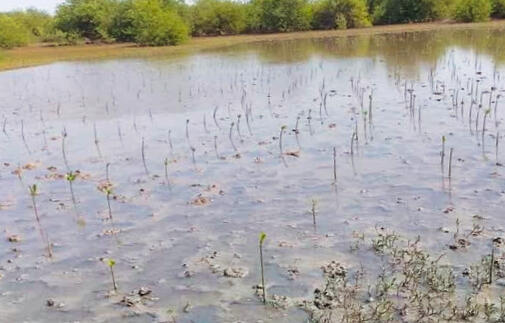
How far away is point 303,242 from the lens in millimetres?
6250

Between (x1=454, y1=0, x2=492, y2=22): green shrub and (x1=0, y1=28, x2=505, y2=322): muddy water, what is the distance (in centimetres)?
3188

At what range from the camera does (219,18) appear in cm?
5362

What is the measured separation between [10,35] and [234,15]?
20.3 m

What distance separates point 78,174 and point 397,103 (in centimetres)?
810

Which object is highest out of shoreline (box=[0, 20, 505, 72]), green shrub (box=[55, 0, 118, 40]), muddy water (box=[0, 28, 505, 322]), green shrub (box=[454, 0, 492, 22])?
green shrub (box=[55, 0, 118, 40])

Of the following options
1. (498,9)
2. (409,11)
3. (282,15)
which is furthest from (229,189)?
(409,11)

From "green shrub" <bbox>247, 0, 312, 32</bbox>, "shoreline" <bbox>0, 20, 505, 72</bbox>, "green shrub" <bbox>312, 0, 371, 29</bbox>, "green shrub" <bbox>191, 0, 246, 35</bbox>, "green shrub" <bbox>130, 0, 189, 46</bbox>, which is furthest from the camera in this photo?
"green shrub" <bbox>191, 0, 246, 35</bbox>

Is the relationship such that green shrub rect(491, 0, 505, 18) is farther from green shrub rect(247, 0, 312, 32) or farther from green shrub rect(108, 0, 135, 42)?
green shrub rect(108, 0, 135, 42)

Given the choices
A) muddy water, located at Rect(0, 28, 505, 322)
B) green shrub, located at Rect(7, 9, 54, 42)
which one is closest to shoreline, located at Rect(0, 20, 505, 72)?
green shrub, located at Rect(7, 9, 54, 42)

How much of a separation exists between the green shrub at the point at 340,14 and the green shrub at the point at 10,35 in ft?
88.6

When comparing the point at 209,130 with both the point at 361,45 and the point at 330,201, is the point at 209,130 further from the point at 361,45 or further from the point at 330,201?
the point at 361,45

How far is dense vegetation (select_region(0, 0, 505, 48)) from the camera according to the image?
47.5 m

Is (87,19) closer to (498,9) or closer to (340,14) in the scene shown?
(340,14)

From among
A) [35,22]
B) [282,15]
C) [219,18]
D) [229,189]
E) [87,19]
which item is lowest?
[229,189]
